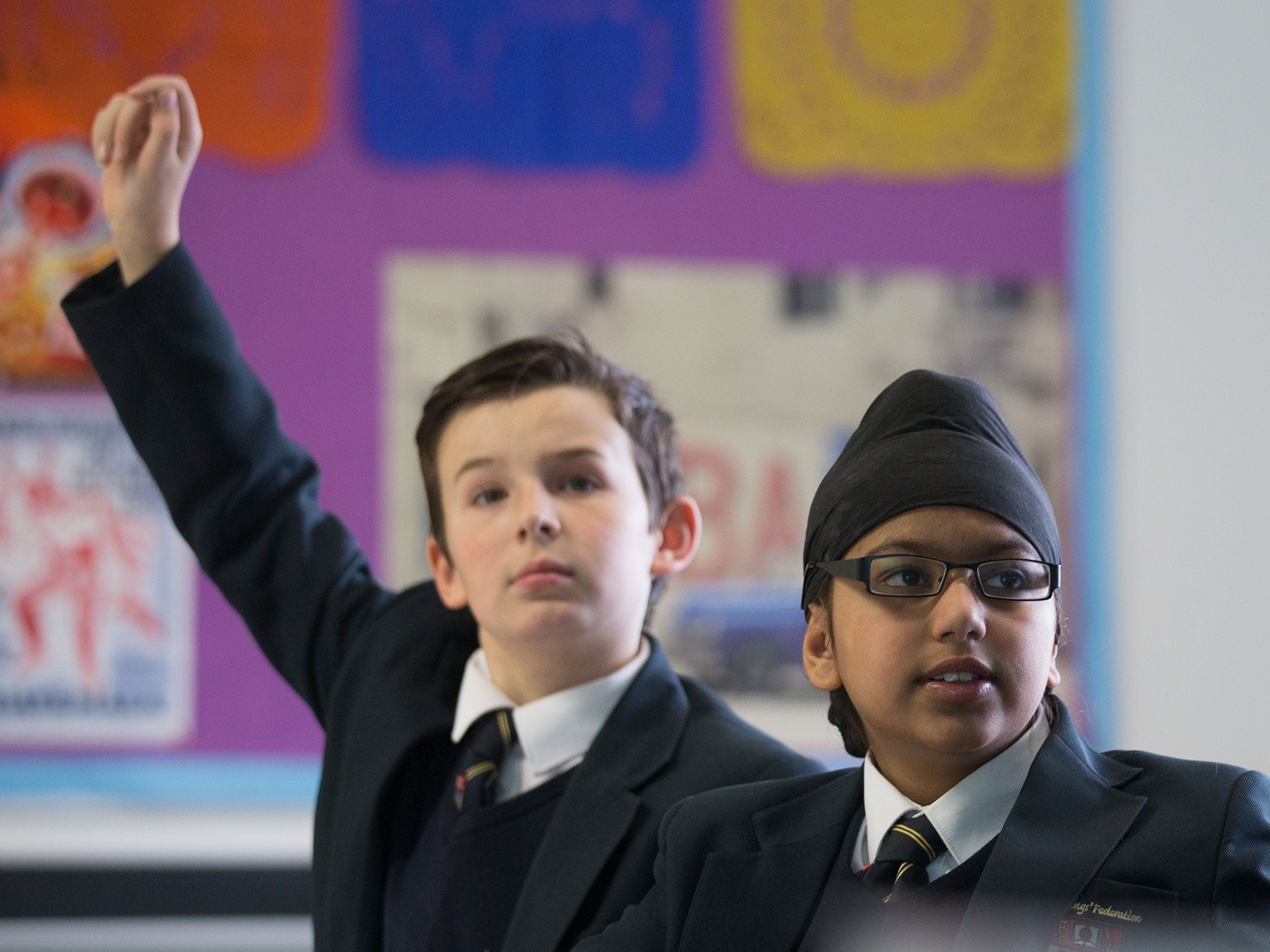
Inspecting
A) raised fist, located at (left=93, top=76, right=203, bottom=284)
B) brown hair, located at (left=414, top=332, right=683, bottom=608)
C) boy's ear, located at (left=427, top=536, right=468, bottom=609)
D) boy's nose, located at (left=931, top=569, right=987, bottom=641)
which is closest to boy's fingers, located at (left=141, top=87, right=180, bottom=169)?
raised fist, located at (left=93, top=76, right=203, bottom=284)

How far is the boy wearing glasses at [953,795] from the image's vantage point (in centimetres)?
66

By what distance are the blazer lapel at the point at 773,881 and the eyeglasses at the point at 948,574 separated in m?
0.15

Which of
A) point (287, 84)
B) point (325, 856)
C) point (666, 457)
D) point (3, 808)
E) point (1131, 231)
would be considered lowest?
point (3, 808)

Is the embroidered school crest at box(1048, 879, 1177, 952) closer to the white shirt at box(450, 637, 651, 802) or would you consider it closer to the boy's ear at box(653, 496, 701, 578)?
the white shirt at box(450, 637, 651, 802)

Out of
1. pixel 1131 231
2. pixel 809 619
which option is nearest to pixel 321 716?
pixel 809 619

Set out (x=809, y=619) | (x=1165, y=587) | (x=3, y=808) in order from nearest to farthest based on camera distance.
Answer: (x=809, y=619) → (x=3, y=808) → (x=1165, y=587)

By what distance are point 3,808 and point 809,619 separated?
4.80 feet

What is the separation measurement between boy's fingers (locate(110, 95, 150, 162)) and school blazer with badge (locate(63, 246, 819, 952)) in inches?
3.9

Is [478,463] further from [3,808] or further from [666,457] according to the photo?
[3,808]

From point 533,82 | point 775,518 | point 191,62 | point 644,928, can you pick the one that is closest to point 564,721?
point 644,928

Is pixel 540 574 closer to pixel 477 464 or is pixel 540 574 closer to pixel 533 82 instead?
pixel 477 464

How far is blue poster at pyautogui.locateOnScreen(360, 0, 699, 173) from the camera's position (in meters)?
1.92

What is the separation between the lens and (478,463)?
106 cm

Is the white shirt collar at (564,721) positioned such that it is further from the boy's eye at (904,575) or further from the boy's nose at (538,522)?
the boy's eye at (904,575)
